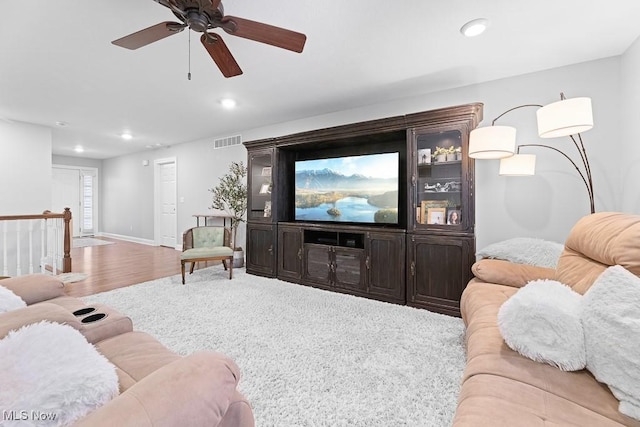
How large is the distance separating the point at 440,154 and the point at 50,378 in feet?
10.5

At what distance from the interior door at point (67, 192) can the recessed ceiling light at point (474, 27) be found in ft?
32.7

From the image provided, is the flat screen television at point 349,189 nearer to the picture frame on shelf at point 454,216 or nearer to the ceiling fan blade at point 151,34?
the picture frame on shelf at point 454,216

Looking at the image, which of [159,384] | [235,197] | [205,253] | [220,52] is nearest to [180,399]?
[159,384]

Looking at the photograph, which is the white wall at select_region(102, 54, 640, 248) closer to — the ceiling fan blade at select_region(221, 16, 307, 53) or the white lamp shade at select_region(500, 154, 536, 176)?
the white lamp shade at select_region(500, 154, 536, 176)

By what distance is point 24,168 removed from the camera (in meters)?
4.92

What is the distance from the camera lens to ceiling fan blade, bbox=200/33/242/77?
1.76 m

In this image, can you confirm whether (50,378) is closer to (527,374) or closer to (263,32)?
(527,374)

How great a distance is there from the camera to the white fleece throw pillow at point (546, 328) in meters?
1.06

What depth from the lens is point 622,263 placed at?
3.94 ft

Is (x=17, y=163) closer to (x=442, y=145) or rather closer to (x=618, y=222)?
(x=442, y=145)

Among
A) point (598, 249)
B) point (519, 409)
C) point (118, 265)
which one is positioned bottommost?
point (118, 265)

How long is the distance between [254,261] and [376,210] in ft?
6.71

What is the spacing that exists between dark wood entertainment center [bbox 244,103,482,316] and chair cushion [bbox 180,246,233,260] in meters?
0.46

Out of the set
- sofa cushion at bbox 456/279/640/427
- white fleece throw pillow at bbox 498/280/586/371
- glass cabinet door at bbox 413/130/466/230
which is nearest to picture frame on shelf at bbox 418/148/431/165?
glass cabinet door at bbox 413/130/466/230
